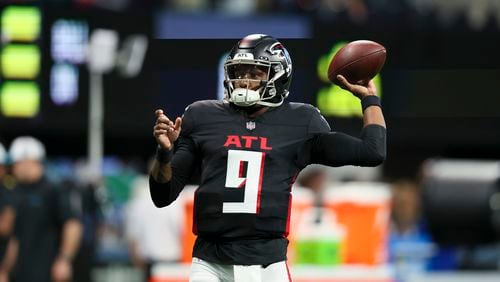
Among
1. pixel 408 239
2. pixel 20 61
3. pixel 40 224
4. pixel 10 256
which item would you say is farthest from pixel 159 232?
pixel 20 61

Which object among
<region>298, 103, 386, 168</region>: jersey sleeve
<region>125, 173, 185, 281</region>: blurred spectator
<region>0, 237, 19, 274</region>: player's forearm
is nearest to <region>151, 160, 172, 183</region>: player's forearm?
<region>298, 103, 386, 168</region>: jersey sleeve

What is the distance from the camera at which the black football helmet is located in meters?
5.61

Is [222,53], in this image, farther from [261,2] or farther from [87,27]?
[261,2]

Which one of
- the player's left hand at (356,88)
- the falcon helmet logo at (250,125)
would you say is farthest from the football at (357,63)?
the falcon helmet logo at (250,125)

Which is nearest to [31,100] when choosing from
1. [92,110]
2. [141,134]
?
[92,110]

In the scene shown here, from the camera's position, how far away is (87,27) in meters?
13.0

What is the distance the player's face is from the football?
0.29 metres

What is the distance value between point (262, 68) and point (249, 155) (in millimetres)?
373

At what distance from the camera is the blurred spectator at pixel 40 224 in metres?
10.6

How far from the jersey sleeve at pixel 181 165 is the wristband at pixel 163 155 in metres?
0.11

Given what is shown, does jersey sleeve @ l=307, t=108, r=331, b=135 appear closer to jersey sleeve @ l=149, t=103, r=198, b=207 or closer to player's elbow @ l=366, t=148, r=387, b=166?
player's elbow @ l=366, t=148, r=387, b=166

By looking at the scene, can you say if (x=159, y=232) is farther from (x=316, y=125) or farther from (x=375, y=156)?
(x=375, y=156)

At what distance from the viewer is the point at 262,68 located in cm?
568

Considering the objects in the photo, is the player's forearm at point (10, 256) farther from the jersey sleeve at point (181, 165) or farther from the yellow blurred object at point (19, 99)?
the jersey sleeve at point (181, 165)
